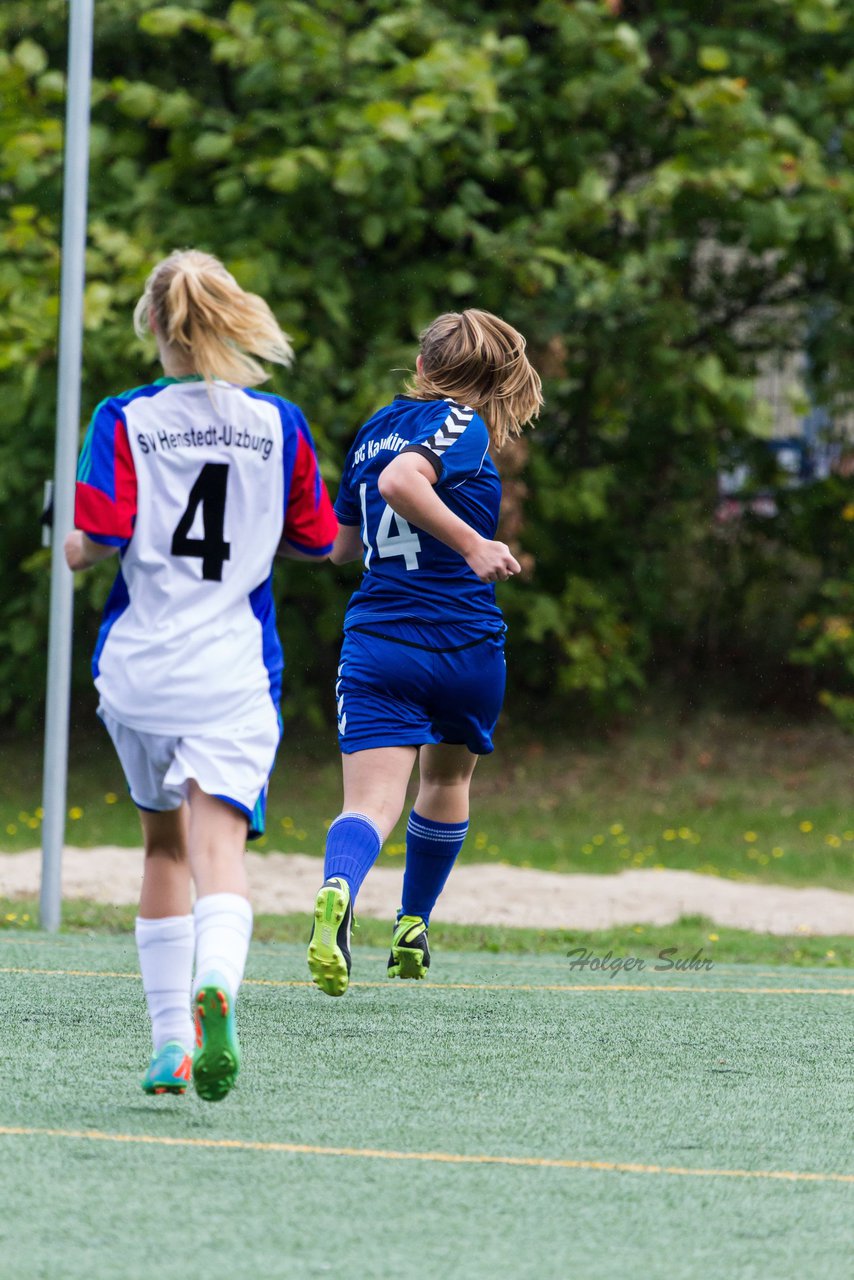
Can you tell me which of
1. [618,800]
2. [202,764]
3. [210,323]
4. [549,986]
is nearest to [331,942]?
[202,764]

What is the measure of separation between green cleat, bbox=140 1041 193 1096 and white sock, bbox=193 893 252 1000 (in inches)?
11.7

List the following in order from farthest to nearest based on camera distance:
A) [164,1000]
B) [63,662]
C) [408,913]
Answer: [63,662], [408,913], [164,1000]

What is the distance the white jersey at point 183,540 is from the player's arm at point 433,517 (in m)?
0.92

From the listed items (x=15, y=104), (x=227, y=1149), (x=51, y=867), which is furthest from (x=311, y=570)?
(x=227, y=1149)

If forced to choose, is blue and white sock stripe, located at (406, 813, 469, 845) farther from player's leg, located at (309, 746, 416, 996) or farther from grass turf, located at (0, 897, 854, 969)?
grass turf, located at (0, 897, 854, 969)

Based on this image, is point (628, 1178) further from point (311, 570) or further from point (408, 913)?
point (311, 570)

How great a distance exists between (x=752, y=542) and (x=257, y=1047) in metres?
11.1

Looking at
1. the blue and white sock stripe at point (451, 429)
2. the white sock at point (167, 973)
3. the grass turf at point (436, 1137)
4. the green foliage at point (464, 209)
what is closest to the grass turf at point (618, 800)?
the green foliage at point (464, 209)

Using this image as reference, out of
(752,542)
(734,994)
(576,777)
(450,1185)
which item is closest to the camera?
(450,1185)

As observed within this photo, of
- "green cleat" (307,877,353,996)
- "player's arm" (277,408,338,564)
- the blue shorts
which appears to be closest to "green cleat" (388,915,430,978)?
the blue shorts

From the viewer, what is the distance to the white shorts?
344 centimetres

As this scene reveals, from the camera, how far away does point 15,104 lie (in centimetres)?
1164

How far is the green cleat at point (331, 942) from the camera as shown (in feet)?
13.8
